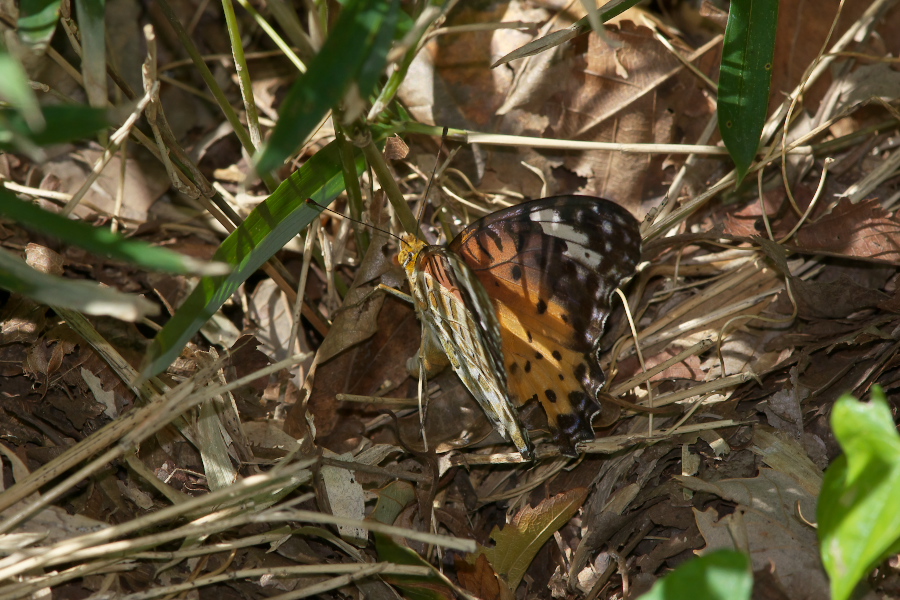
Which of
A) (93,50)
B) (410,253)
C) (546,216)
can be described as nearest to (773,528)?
(546,216)

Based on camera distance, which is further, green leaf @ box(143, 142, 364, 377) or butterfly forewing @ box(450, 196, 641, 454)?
butterfly forewing @ box(450, 196, 641, 454)

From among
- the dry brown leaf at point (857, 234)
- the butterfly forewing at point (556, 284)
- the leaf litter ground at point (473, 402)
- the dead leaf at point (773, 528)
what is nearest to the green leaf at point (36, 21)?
the leaf litter ground at point (473, 402)

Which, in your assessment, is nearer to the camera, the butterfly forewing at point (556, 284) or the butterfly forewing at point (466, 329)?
the butterfly forewing at point (466, 329)

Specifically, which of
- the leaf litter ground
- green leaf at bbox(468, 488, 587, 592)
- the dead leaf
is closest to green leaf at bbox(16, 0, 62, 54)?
the leaf litter ground

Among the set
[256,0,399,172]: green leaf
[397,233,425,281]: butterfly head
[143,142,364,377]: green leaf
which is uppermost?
[256,0,399,172]: green leaf

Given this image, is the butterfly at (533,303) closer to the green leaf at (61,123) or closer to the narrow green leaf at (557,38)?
the narrow green leaf at (557,38)

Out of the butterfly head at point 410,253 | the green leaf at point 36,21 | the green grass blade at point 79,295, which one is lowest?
the butterfly head at point 410,253

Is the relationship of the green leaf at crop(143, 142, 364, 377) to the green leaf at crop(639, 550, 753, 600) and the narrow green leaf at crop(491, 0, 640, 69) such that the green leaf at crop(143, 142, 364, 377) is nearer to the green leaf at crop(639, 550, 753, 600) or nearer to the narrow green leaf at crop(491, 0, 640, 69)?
the narrow green leaf at crop(491, 0, 640, 69)
